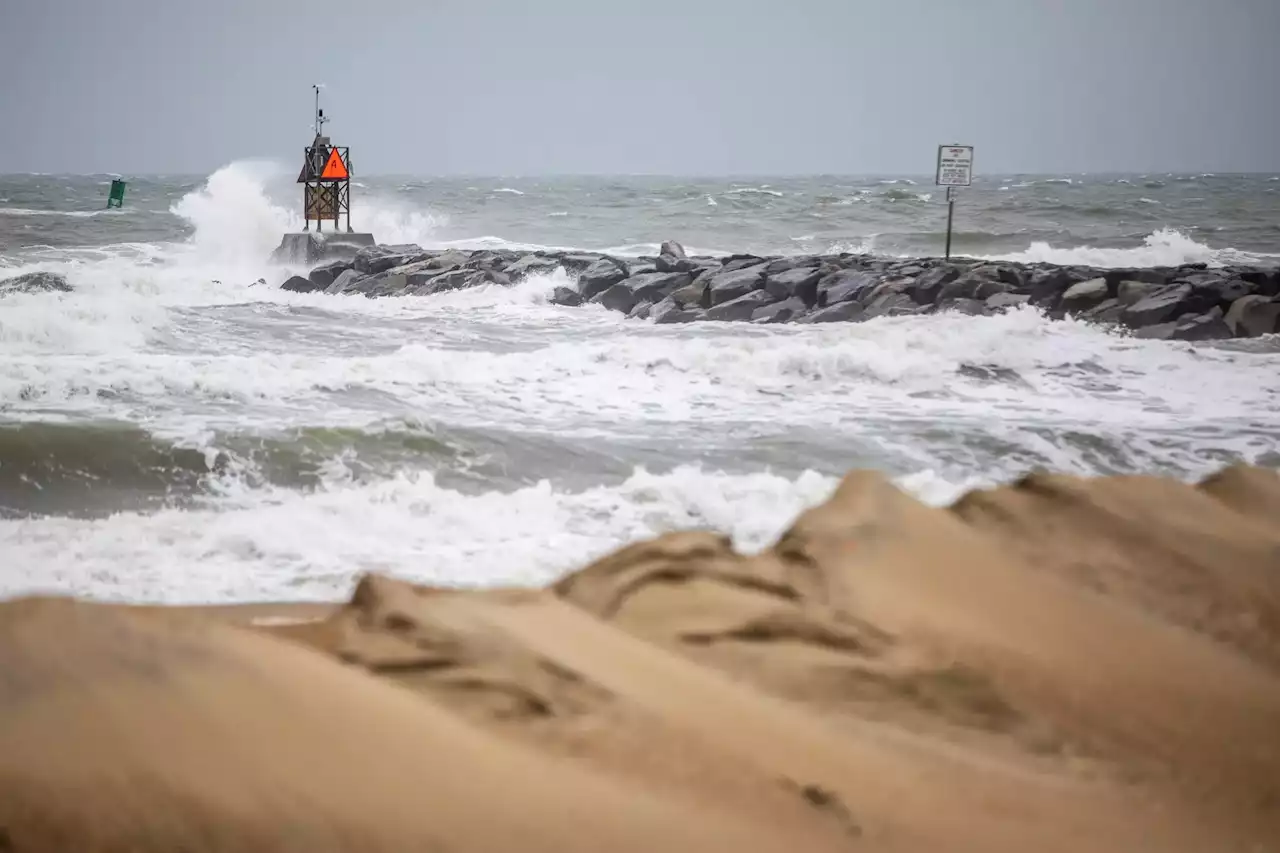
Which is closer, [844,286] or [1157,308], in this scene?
[1157,308]

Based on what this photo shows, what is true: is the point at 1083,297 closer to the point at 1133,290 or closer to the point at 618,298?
the point at 1133,290

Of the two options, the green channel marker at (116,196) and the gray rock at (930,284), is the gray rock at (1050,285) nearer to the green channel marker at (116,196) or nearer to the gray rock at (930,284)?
the gray rock at (930,284)

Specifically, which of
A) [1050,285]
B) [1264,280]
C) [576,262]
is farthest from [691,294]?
[1264,280]

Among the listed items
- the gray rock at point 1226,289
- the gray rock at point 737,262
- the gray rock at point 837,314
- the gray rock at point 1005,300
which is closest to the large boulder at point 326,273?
the gray rock at point 737,262

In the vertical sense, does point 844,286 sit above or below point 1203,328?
above

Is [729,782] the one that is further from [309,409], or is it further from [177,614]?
[309,409]

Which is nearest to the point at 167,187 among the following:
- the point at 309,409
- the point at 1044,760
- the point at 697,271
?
the point at 697,271

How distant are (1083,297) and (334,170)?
774 centimetres

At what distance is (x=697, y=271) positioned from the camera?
962 centimetres

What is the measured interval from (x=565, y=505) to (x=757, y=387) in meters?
1.97

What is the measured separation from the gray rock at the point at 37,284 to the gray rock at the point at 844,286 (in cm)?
568

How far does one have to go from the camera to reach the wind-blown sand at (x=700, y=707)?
114 centimetres

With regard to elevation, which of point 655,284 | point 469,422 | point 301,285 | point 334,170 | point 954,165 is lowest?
point 469,422

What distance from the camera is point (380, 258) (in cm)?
1055
